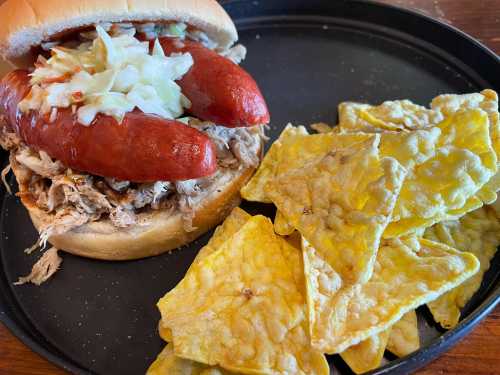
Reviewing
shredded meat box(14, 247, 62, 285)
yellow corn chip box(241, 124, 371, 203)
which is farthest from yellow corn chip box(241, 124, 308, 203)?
shredded meat box(14, 247, 62, 285)

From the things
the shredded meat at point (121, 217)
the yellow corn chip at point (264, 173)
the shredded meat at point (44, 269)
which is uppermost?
the yellow corn chip at point (264, 173)

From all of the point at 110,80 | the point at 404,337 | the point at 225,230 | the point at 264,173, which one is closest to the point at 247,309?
the point at 225,230

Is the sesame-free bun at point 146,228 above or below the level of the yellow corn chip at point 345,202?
below

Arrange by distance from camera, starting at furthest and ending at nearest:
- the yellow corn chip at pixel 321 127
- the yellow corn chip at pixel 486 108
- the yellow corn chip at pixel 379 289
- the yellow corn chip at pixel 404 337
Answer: the yellow corn chip at pixel 321 127
the yellow corn chip at pixel 486 108
the yellow corn chip at pixel 404 337
the yellow corn chip at pixel 379 289

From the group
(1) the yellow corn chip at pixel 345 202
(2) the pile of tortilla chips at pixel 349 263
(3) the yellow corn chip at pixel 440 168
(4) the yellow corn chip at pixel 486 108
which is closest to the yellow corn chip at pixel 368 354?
(2) the pile of tortilla chips at pixel 349 263

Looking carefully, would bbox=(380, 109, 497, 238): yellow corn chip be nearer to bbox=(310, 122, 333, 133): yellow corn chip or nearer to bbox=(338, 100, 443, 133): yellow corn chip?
bbox=(338, 100, 443, 133): yellow corn chip

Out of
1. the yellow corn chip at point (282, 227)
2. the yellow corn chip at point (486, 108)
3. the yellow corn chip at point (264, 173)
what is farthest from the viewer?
the yellow corn chip at point (264, 173)

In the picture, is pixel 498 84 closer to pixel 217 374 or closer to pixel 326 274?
pixel 326 274

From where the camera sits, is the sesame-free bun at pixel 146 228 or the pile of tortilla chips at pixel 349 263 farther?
the sesame-free bun at pixel 146 228

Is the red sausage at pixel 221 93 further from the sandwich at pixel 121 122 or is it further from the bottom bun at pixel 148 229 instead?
the bottom bun at pixel 148 229
